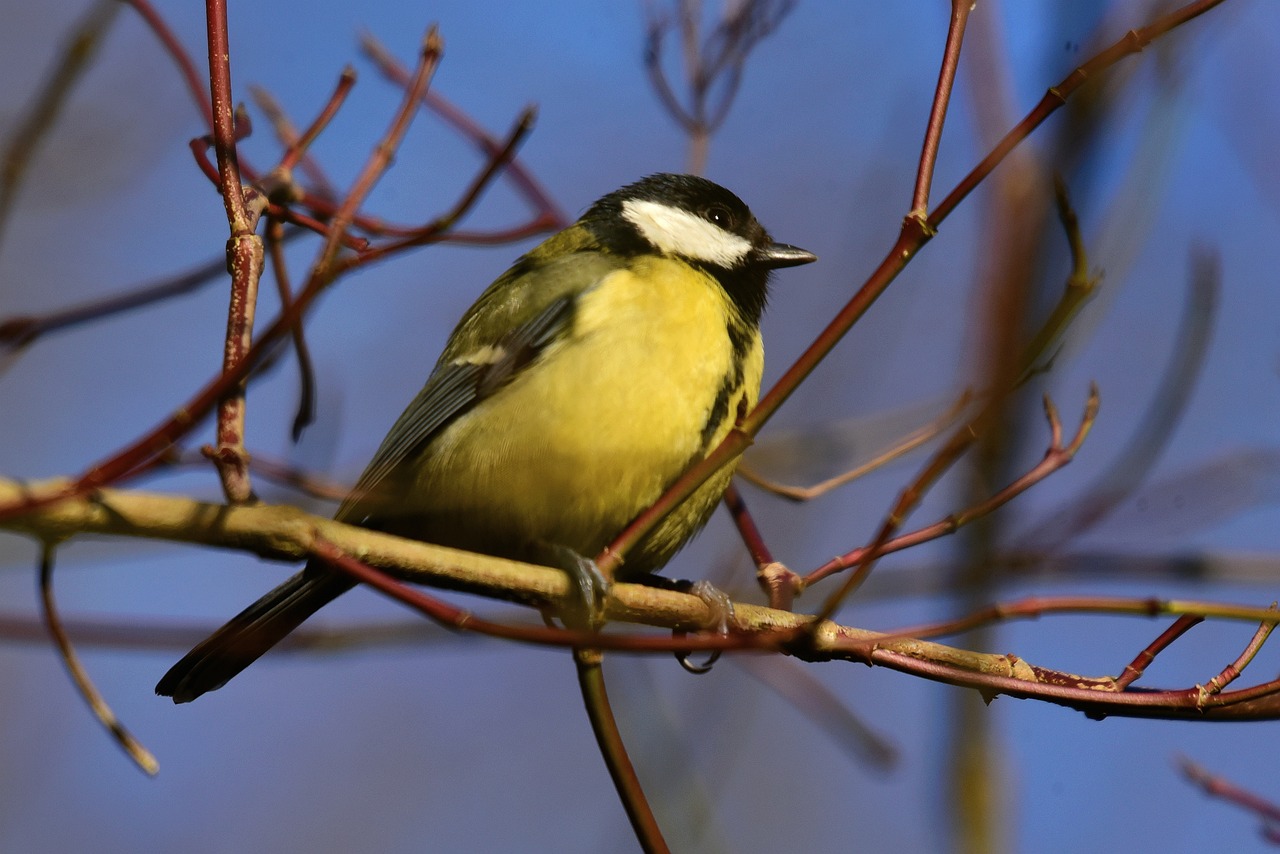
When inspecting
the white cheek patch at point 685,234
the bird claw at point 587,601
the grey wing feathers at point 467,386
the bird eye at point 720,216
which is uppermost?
the bird eye at point 720,216

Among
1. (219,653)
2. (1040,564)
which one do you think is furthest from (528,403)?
(1040,564)

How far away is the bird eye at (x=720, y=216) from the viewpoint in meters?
3.73

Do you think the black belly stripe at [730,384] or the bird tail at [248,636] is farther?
the black belly stripe at [730,384]

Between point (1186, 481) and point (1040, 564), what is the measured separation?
103 cm

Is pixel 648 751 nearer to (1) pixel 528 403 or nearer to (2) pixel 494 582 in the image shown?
(1) pixel 528 403

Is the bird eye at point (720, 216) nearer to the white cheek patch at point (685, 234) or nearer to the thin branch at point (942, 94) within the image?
the white cheek patch at point (685, 234)

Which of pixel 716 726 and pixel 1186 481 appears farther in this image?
pixel 716 726

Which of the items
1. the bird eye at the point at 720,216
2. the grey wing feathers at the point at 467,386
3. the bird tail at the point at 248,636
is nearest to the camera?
the bird tail at the point at 248,636

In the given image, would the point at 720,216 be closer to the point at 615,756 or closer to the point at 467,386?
the point at 467,386

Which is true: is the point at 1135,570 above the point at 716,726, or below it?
above

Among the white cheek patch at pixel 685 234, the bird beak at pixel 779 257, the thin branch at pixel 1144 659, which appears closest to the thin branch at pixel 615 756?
the thin branch at pixel 1144 659

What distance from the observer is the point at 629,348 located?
2984mm

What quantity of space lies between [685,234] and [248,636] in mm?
1676

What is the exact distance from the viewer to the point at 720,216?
3.74m
